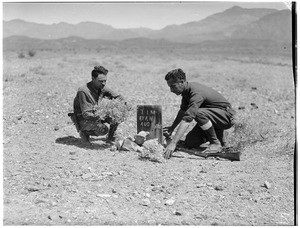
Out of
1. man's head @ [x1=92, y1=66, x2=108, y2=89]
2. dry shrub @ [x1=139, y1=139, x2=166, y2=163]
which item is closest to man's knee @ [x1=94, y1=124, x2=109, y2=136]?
man's head @ [x1=92, y1=66, x2=108, y2=89]

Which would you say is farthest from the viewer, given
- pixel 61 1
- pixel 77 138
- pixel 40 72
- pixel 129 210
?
pixel 40 72

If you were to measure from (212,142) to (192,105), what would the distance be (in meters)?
0.72

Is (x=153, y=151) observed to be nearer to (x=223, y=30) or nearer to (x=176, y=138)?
(x=176, y=138)

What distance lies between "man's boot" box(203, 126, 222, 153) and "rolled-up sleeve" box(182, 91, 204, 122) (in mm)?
421

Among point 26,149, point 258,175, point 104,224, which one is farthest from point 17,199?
point 258,175

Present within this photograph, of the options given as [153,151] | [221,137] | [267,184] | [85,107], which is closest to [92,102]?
[85,107]

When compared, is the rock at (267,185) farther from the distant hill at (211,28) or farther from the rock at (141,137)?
the distant hill at (211,28)

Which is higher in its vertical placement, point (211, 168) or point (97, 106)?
point (97, 106)

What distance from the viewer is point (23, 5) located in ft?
17.4

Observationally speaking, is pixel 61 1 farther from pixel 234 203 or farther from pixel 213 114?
pixel 234 203

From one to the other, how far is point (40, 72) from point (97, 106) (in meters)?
7.94

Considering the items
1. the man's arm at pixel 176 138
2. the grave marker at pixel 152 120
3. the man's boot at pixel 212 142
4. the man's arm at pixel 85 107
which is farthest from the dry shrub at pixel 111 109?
the man's boot at pixel 212 142

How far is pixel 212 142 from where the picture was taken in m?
6.05

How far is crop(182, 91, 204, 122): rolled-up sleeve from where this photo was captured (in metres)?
5.57
